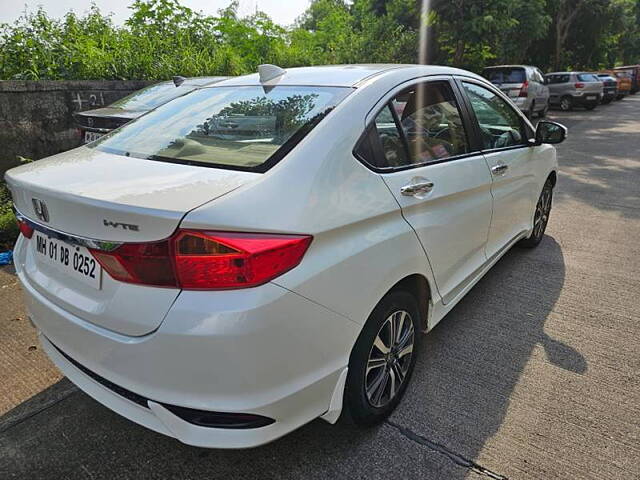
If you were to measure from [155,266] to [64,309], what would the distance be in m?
0.59

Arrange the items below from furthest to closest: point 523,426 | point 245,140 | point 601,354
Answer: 1. point 601,354
2. point 523,426
3. point 245,140

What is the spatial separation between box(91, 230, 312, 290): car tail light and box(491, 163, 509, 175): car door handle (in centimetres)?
197

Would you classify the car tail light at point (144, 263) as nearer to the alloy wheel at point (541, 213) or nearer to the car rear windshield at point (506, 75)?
the alloy wheel at point (541, 213)

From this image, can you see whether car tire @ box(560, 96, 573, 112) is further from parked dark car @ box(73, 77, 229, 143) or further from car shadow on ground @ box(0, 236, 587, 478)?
car shadow on ground @ box(0, 236, 587, 478)

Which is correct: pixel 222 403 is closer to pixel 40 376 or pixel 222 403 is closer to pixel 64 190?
pixel 64 190

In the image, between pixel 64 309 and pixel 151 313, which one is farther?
pixel 64 309

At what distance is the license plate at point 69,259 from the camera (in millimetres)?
1719

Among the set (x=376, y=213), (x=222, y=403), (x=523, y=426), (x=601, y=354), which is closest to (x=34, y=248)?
(x=222, y=403)

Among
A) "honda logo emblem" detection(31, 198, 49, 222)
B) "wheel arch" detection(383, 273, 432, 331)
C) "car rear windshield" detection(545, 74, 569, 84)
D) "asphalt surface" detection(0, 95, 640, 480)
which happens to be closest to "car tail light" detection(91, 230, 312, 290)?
"honda logo emblem" detection(31, 198, 49, 222)

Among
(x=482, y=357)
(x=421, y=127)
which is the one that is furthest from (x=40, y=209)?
(x=482, y=357)

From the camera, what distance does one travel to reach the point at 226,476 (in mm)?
1998

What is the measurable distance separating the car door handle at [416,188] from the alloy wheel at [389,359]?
1.83 feet

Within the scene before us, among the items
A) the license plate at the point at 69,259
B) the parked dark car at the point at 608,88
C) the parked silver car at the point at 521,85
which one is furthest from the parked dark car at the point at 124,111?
the parked dark car at the point at 608,88

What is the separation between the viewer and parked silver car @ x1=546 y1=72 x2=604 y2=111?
18891mm
